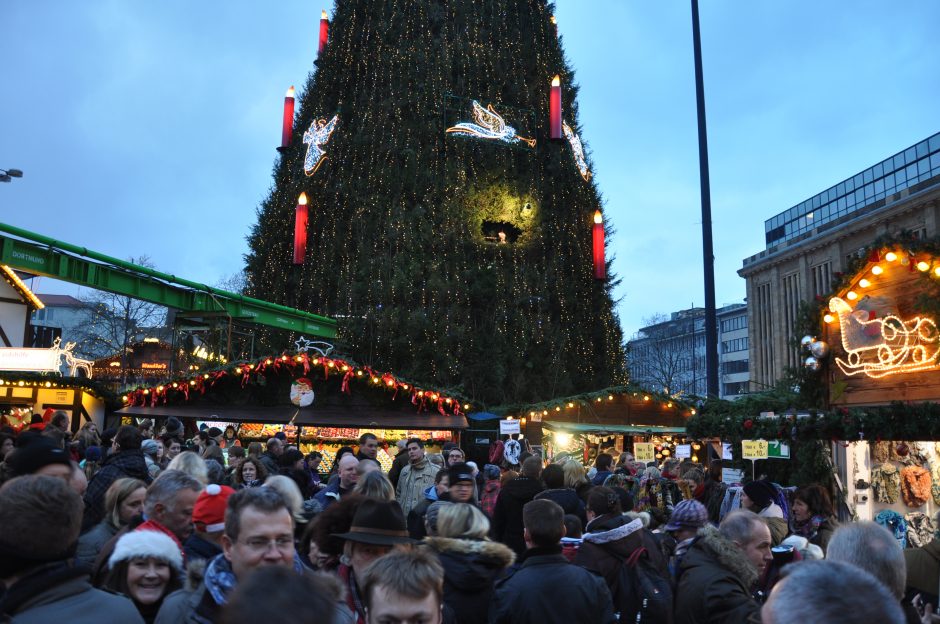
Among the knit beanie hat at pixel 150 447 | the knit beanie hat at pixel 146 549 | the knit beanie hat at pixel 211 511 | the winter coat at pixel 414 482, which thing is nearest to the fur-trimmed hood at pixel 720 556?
the knit beanie hat at pixel 211 511

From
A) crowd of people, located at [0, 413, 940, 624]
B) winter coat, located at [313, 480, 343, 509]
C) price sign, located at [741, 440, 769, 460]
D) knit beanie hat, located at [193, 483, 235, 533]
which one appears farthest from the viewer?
price sign, located at [741, 440, 769, 460]

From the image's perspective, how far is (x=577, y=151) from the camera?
3747 centimetres

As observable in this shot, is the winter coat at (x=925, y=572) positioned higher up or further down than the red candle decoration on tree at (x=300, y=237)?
further down

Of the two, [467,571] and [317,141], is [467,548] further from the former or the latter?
[317,141]

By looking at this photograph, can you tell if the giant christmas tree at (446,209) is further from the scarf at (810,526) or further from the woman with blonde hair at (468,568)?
the woman with blonde hair at (468,568)

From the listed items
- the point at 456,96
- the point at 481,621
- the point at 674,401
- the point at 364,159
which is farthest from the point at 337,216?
the point at 481,621

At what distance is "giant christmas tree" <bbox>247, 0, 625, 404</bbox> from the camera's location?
31.9m

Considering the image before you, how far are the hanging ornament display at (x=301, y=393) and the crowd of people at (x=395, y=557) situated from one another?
13035mm

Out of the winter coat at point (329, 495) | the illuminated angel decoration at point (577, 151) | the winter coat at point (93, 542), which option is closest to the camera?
the winter coat at point (93, 542)

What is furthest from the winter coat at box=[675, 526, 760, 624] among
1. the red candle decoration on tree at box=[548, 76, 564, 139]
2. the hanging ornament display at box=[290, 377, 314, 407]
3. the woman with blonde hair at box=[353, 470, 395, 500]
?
the red candle decoration on tree at box=[548, 76, 564, 139]

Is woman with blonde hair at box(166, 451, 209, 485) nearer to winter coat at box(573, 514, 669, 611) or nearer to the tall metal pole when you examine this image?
winter coat at box(573, 514, 669, 611)

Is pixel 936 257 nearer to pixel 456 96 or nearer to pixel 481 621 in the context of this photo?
pixel 481 621

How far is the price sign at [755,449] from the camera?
12734 mm

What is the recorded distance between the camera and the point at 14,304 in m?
31.3
